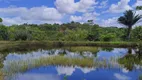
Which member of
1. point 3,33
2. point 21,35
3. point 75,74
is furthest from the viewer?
point 3,33

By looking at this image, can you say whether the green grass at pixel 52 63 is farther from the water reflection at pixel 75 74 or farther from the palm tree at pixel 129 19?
Result: the palm tree at pixel 129 19

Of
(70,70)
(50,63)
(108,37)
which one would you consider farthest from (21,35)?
(70,70)

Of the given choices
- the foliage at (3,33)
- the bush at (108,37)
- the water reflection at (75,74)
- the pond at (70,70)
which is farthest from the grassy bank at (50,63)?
the foliage at (3,33)

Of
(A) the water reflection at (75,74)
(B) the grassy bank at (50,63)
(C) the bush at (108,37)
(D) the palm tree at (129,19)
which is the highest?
(D) the palm tree at (129,19)

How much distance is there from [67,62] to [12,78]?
4082 mm

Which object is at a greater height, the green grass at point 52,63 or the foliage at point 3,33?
the foliage at point 3,33

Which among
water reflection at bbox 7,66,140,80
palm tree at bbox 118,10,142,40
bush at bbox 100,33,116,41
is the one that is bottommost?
water reflection at bbox 7,66,140,80

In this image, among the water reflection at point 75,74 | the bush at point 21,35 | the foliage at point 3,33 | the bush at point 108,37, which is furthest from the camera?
the foliage at point 3,33

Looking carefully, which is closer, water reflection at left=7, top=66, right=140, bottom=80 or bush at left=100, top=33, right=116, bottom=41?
water reflection at left=7, top=66, right=140, bottom=80

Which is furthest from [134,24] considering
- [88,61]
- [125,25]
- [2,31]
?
[88,61]

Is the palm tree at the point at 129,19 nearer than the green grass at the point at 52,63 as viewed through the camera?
No

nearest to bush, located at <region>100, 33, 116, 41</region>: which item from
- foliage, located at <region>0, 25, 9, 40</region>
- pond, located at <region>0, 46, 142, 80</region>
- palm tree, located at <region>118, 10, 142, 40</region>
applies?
palm tree, located at <region>118, 10, 142, 40</region>

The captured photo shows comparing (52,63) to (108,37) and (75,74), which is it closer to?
(75,74)

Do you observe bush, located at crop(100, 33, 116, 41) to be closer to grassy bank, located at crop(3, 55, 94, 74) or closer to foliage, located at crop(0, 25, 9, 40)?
foliage, located at crop(0, 25, 9, 40)
